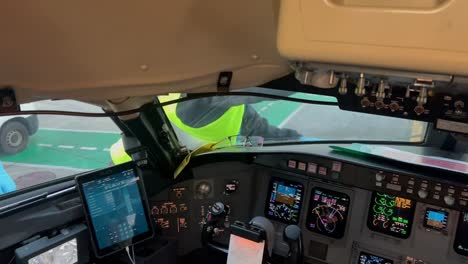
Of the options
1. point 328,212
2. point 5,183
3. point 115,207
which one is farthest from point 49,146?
point 328,212

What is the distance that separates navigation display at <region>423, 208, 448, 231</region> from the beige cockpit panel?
1.53 meters

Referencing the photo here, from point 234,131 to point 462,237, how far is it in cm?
131

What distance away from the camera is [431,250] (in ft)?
7.09

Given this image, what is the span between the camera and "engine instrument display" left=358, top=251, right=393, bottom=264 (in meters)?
2.26

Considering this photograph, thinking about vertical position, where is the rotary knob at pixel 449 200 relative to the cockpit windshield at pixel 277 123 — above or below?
below

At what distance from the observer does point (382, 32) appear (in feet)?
2.61

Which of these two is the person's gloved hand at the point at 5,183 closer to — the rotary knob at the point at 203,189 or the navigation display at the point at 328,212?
the rotary knob at the point at 203,189

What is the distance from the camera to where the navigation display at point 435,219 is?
2.11 m

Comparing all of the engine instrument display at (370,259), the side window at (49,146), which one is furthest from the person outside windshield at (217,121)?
the engine instrument display at (370,259)

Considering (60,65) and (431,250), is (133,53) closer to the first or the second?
(60,65)

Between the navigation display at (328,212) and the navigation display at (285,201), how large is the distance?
73 mm

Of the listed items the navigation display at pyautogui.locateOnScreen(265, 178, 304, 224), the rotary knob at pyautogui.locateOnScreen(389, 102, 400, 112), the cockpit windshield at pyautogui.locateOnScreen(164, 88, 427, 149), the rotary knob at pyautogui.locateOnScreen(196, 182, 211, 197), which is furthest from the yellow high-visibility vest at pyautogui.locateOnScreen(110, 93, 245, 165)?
Result: the rotary knob at pyautogui.locateOnScreen(389, 102, 400, 112)

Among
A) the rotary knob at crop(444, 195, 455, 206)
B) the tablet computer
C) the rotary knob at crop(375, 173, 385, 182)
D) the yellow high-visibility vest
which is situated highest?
the yellow high-visibility vest

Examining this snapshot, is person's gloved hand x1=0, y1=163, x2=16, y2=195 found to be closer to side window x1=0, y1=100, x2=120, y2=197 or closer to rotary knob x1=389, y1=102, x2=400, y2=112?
side window x1=0, y1=100, x2=120, y2=197
